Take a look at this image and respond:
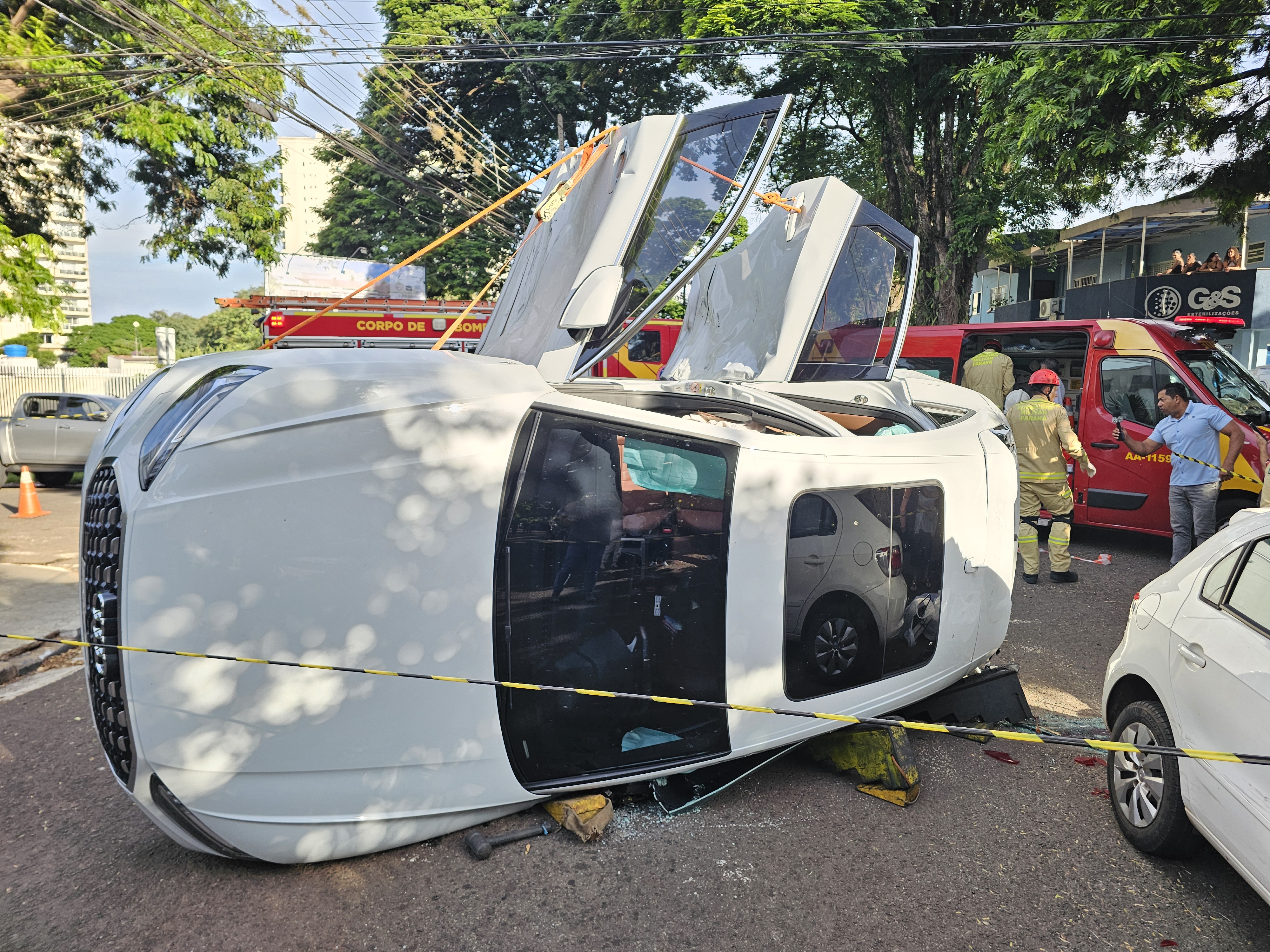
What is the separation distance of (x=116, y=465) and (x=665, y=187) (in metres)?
2.79

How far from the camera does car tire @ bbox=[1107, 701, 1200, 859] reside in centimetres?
315

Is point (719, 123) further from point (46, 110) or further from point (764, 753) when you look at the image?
point (46, 110)

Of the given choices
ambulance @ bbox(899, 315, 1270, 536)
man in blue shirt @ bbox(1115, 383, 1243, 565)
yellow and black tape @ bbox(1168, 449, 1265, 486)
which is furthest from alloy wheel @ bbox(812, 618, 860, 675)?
ambulance @ bbox(899, 315, 1270, 536)

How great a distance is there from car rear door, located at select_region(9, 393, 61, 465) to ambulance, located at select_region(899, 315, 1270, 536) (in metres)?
15.6

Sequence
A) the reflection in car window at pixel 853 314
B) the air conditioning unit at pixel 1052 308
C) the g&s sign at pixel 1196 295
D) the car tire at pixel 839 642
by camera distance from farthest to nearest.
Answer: the air conditioning unit at pixel 1052 308
the g&s sign at pixel 1196 295
the reflection in car window at pixel 853 314
the car tire at pixel 839 642

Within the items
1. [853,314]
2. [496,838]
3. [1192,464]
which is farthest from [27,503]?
[1192,464]

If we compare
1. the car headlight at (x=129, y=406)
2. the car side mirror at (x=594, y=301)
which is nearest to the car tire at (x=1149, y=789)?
the car side mirror at (x=594, y=301)

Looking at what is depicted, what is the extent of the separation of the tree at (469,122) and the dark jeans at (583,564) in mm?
20332

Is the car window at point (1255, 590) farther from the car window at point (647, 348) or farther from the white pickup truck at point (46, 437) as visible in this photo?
the white pickup truck at point (46, 437)

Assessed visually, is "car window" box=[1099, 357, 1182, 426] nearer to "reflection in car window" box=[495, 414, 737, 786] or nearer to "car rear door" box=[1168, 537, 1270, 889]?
"car rear door" box=[1168, 537, 1270, 889]

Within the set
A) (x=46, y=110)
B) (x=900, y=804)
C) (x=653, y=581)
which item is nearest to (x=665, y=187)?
(x=653, y=581)

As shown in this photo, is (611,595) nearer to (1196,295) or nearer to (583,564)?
(583,564)

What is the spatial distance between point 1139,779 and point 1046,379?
18.6 feet

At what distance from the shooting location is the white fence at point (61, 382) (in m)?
25.4
